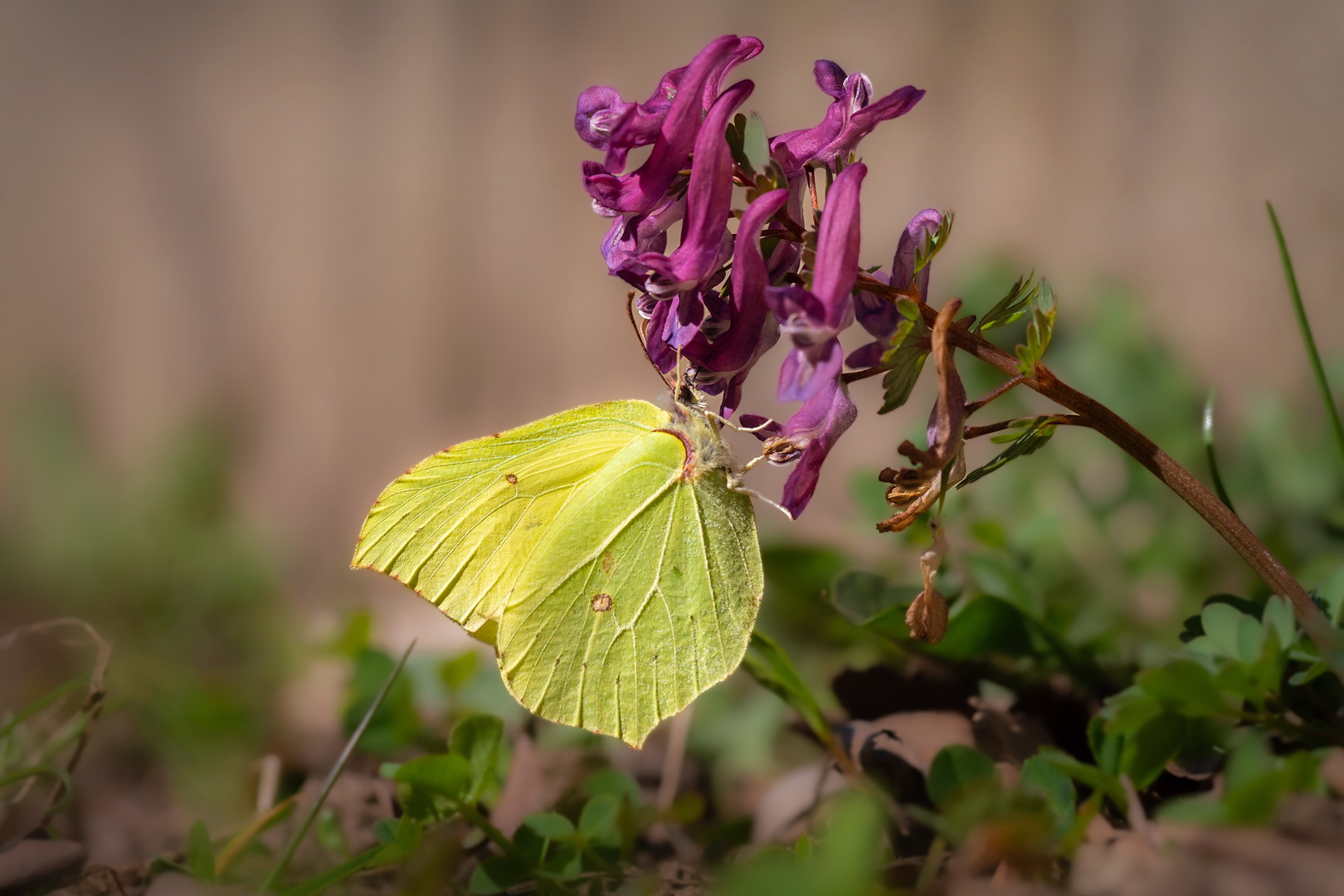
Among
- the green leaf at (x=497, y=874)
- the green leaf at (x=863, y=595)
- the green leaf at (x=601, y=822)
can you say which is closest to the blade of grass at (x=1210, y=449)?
the green leaf at (x=863, y=595)

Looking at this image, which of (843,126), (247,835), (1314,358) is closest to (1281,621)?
(1314,358)

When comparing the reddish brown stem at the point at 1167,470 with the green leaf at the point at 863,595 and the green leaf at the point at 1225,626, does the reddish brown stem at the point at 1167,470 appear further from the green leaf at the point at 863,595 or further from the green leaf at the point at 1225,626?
the green leaf at the point at 863,595

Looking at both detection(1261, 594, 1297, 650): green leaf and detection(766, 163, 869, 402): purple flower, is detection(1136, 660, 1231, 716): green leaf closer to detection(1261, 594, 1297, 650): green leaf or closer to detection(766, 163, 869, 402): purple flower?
detection(1261, 594, 1297, 650): green leaf

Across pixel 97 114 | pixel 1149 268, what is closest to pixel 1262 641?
pixel 1149 268

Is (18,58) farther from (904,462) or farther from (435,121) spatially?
(904,462)

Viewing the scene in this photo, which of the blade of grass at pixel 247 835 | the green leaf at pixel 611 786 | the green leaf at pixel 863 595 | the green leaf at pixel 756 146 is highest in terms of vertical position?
the green leaf at pixel 756 146

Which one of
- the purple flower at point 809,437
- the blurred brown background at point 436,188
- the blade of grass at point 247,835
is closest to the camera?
the purple flower at point 809,437
